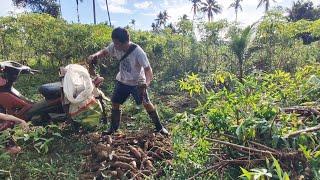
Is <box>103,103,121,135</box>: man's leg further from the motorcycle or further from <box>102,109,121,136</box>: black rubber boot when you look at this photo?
the motorcycle

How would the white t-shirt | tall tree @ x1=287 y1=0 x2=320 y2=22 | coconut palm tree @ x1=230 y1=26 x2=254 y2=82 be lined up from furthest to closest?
tall tree @ x1=287 y1=0 x2=320 y2=22, coconut palm tree @ x1=230 y1=26 x2=254 y2=82, the white t-shirt

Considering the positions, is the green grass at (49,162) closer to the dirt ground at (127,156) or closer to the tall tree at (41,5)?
the dirt ground at (127,156)

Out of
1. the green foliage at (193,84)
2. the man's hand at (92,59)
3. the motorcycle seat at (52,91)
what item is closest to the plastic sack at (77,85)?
the man's hand at (92,59)

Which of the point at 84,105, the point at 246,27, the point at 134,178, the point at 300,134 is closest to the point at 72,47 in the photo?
the point at 246,27

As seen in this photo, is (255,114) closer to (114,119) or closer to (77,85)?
(77,85)

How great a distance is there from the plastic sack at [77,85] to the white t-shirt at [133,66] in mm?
480

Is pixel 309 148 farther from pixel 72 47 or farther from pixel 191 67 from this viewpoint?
pixel 191 67

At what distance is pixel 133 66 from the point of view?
527 cm

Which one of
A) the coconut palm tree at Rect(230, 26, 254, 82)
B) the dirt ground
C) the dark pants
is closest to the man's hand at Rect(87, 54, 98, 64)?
the dark pants

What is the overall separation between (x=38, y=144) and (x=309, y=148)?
3.44 m

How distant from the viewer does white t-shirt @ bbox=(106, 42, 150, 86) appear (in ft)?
17.1

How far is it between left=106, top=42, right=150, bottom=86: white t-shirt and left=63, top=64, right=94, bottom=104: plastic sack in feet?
1.57

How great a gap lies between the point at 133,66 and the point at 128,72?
112 millimetres

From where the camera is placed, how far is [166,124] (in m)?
6.51
